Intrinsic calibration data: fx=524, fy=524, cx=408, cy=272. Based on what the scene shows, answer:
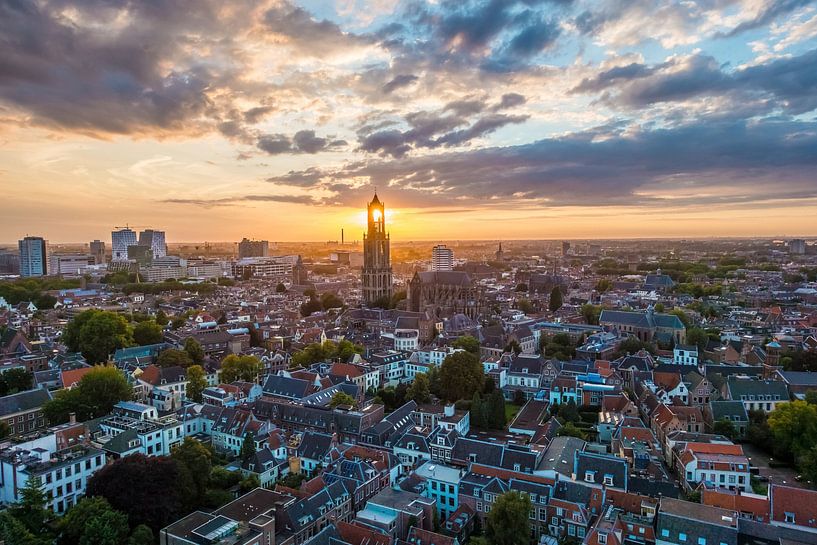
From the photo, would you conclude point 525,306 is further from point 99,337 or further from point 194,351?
point 99,337

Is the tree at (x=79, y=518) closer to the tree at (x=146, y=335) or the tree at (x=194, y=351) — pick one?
the tree at (x=194, y=351)

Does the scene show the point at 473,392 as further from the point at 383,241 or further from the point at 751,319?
the point at 383,241

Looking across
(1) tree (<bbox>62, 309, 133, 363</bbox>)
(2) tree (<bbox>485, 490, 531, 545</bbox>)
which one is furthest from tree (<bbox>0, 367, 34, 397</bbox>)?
(2) tree (<bbox>485, 490, 531, 545</bbox>)

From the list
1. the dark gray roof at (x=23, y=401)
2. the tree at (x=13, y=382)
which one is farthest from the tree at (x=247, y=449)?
the tree at (x=13, y=382)

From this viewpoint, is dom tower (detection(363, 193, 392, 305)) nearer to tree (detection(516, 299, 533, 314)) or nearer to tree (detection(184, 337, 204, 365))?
tree (detection(516, 299, 533, 314))

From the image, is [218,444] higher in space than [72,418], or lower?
lower

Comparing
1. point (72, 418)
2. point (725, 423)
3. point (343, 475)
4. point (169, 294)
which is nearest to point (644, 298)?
point (725, 423)
